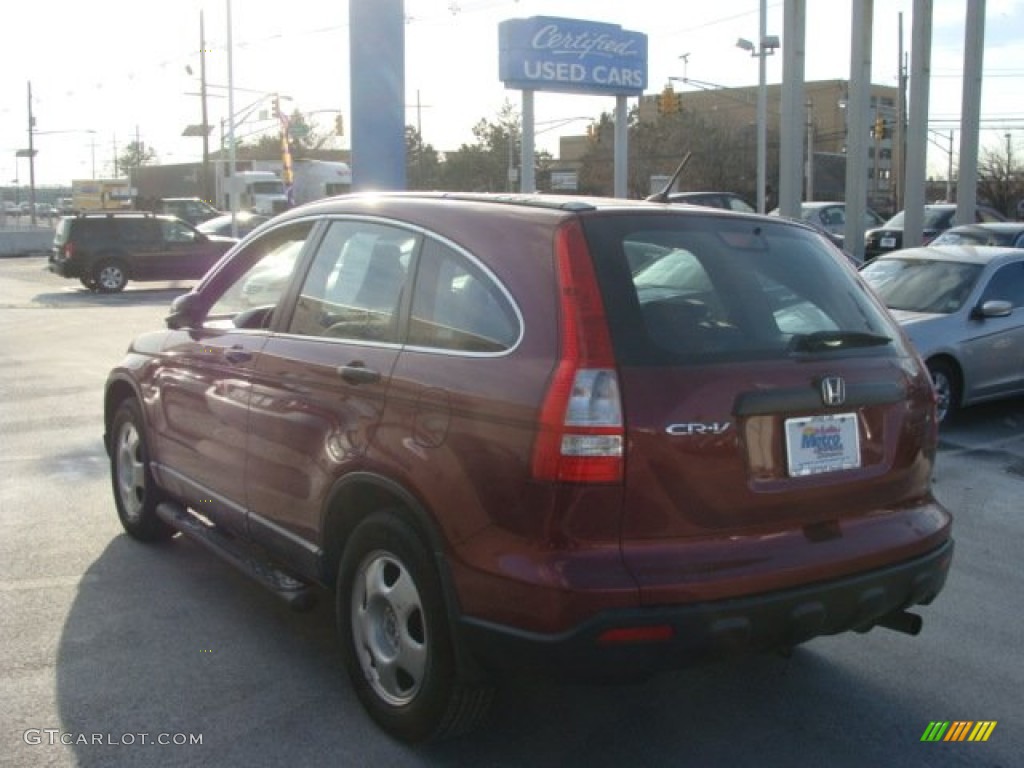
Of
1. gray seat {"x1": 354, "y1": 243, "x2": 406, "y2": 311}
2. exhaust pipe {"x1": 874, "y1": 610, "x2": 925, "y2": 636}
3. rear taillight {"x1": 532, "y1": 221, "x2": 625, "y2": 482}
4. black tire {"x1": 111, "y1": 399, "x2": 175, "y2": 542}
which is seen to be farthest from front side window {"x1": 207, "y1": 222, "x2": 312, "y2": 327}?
exhaust pipe {"x1": 874, "y1": 610, "x2": 925, "y2": 636}

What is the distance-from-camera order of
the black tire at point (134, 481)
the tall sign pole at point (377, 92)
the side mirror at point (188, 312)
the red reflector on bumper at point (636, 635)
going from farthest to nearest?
the tall sign pole at point (377, 92) < the black tire at point (134, 481) < the side mirror at point (188, 312) < the red reflector on bumper at point (636, 635)

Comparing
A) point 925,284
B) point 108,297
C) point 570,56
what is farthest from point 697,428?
point 108,297

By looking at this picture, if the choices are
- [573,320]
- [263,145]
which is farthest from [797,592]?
[263,145]

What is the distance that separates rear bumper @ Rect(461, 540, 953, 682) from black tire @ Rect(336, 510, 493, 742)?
22 centimetres

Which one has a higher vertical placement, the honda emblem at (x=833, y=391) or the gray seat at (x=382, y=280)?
the gray seat at (x=382, y=280)

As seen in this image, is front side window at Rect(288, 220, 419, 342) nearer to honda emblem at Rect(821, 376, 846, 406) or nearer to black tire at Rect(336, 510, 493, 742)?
black tire at Rect(336, 510, 493, 742)

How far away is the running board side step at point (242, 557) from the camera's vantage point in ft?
13.4

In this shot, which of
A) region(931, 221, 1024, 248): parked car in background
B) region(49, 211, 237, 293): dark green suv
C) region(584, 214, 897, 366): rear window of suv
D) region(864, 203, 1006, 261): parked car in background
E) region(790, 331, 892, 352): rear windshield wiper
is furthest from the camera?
region(49, 211, 237, 293): dark green suv

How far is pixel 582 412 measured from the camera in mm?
3031

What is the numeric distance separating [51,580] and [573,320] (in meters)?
3.34

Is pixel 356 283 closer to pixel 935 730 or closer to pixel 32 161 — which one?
pixel 935 730

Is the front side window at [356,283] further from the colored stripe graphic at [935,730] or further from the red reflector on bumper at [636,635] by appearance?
the colored stripe graphic at [935,730]

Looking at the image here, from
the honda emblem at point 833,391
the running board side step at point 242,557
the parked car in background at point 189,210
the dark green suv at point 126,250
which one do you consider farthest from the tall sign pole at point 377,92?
the parked car in background at point 189,210

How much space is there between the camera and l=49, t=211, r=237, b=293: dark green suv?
81.1ft
